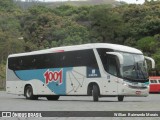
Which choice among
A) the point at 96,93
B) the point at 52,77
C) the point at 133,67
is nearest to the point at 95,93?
the point at 96,93

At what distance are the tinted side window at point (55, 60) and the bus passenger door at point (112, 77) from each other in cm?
91

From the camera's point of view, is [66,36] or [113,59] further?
[66,36]

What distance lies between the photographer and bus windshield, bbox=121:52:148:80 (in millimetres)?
26203

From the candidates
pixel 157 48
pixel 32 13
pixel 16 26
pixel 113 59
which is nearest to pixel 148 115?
pixel 113 59

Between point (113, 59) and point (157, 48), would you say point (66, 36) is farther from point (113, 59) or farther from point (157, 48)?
point (113, 59)

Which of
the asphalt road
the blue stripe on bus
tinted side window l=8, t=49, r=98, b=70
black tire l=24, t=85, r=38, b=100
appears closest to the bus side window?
tinted side window l=8, t=49, r=98, b=70

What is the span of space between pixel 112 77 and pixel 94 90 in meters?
1.28

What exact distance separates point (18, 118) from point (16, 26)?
3182 inches

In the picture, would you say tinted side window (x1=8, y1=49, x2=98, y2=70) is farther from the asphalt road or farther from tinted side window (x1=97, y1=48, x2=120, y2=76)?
the asphalt road

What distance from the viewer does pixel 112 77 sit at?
26.2 metres

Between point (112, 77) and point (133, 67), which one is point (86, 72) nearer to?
point (112, 77)

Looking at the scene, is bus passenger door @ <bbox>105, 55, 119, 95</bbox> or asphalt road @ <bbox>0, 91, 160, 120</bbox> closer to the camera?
asphalt road @ <bbox>0, 91, 160, 120</bbox>

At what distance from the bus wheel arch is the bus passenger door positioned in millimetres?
554

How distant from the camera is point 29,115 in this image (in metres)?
12.4
